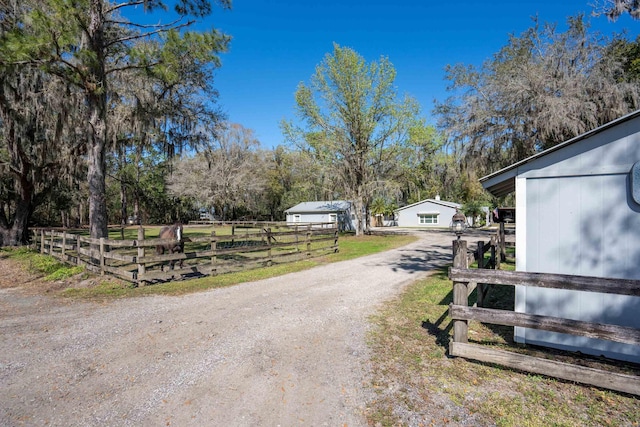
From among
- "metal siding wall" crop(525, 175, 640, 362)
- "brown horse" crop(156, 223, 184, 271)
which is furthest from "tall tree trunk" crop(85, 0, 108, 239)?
"metal siding wall" crop(525, 175, 640, 362)

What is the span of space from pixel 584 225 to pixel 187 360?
16.4 ft

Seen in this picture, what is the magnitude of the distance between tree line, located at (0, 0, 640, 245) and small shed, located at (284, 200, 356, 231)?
14.0m

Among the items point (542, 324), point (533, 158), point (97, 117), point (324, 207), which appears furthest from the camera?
point (324, 207)

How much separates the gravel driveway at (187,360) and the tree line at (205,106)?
5755mm

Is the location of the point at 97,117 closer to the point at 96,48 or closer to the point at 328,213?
the point at 96,48

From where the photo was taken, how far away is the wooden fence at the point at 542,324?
3023 mm

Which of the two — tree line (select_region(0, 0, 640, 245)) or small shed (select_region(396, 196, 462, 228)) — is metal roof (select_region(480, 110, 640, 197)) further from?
small shed (select_region(396, 196, 462, 228))

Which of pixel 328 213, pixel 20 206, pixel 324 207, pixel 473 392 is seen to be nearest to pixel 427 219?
pixel 328 213

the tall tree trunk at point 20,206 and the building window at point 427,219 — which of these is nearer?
the tall tree trunk at point 20,206

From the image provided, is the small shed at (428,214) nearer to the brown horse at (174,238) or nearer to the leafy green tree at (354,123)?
the leafy green tree at (354,123)

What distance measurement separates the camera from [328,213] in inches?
1565

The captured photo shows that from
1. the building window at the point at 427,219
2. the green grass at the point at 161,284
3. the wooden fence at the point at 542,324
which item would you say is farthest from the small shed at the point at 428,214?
the wooden fence at the point at 542,324

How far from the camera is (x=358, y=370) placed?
3703 millimetres

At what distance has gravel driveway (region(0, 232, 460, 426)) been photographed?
2924 mm
